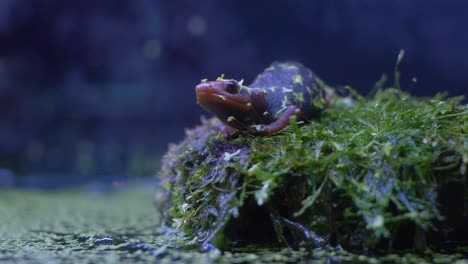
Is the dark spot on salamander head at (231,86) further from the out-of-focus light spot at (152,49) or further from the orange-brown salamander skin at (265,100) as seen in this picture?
the out-of-focus light spot at (152,49)

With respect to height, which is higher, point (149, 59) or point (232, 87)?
point (149, 59)

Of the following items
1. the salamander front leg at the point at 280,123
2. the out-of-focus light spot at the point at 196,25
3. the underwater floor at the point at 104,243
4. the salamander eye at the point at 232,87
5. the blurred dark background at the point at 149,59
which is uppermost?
the out-of-focus light spot at the point at 196,25

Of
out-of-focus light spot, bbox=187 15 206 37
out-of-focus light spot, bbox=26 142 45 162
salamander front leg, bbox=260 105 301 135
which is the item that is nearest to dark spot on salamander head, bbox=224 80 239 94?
salamander front leg, bbox=260 105 301 135

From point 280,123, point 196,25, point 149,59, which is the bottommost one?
point 280,123

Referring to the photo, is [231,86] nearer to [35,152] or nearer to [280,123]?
[280,123]

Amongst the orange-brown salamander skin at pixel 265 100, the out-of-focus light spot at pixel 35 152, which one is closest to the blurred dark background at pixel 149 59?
the out-of-focus light spot at pixel 35 152

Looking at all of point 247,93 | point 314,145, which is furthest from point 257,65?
point 314,145

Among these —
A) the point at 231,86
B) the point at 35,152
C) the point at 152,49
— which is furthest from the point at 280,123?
the point at 35,152

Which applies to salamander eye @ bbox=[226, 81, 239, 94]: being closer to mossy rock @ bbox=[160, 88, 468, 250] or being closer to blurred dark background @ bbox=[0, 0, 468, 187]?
mossy rock @ bbox=[160, 88, 468, 250]
